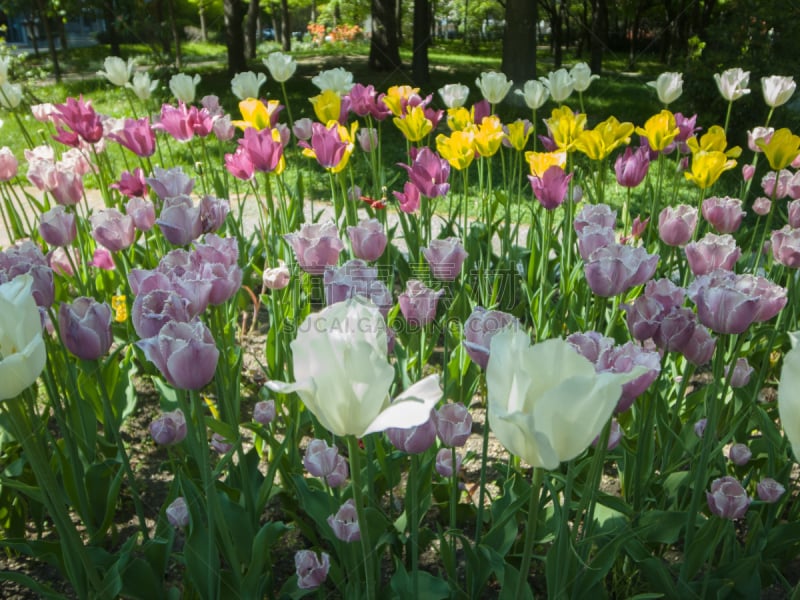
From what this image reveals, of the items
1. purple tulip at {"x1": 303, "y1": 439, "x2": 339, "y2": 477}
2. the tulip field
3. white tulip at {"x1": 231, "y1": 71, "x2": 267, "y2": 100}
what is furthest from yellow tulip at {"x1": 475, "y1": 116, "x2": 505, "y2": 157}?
purple tulip at {"x1": 303, "y1": 439, "x2": 339, "y2": 477}

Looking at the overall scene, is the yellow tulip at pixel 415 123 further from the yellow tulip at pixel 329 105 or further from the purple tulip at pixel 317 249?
the purple tulip at pixel 317 249

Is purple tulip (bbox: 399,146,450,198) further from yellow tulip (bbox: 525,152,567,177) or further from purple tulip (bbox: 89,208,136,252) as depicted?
purple tulip (bbox: 89,208,136,252)

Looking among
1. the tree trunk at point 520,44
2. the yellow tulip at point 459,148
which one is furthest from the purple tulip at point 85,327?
the tree trunk at point 520,44

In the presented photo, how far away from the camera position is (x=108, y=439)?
7.00 feet

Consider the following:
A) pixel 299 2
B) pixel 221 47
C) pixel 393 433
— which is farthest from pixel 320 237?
pixel 299 2

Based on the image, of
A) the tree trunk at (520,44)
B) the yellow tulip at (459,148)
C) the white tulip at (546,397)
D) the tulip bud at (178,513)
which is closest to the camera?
the white tulip at (546,397)

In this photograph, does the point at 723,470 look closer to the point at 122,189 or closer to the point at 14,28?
the point at 122,189

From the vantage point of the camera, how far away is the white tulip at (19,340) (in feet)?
3.25

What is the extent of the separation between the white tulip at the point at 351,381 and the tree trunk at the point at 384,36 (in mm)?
10942

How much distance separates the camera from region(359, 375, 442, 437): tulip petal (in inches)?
36.4

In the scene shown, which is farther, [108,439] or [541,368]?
[108,439]

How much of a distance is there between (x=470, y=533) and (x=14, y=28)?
34.4 metres

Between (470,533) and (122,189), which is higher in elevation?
(122,189)

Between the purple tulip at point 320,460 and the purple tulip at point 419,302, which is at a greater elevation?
the purple tulip at point 419,302
